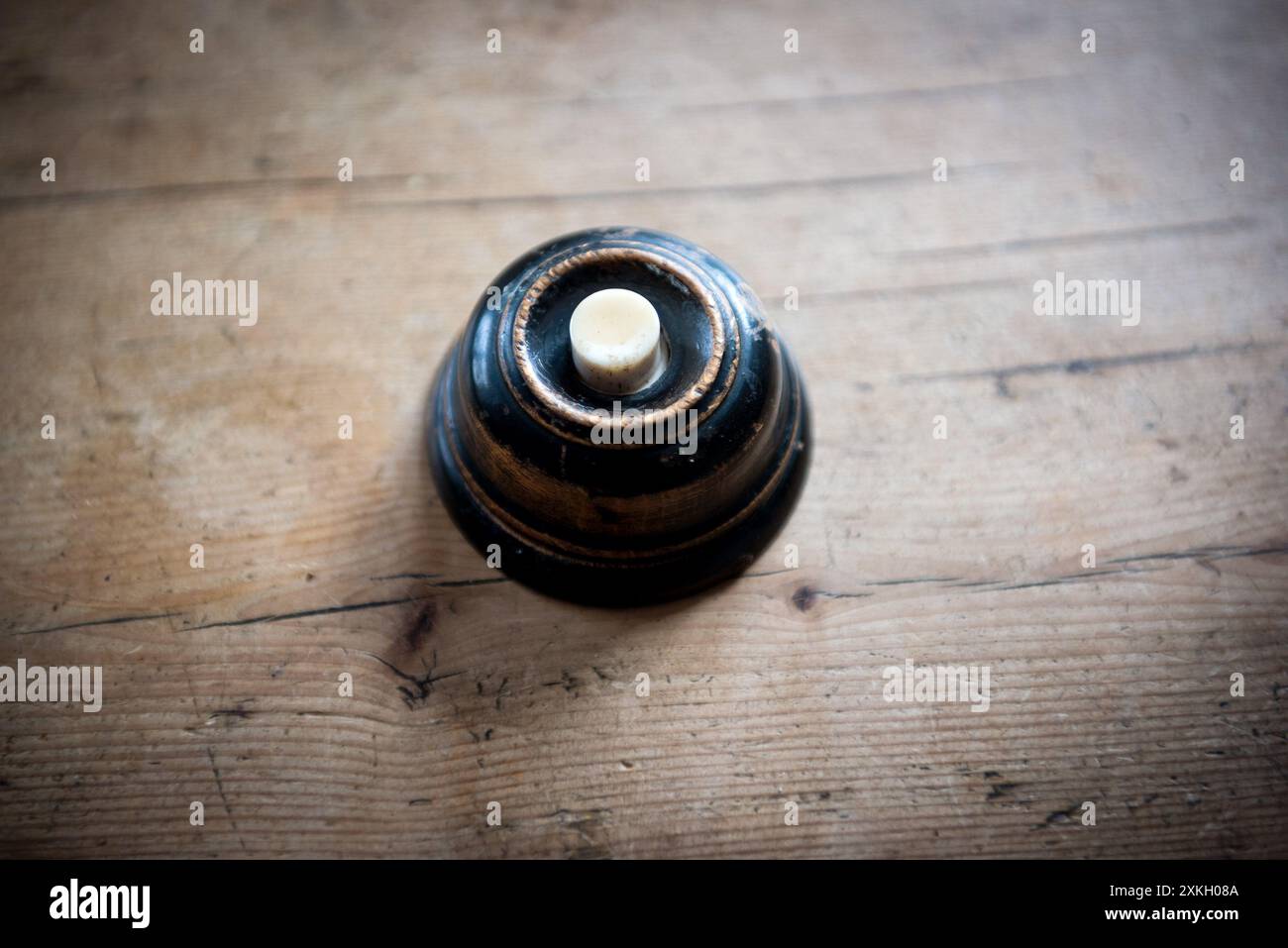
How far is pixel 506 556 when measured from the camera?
3.46ft

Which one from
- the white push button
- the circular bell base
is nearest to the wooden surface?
the circular bell base

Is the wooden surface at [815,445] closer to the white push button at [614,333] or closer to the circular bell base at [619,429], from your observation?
the circular bell base at [619,429]

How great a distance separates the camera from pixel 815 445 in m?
1.19

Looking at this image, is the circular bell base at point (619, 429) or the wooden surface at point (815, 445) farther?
the wooden surface at point (815, 445)

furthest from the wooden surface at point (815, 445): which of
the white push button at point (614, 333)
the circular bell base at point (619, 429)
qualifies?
the white push button at point (614, 333)

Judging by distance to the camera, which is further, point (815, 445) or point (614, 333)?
point (815, 445)

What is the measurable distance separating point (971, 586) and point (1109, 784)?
0.26 metres

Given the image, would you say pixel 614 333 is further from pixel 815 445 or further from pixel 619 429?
pixel 815 445

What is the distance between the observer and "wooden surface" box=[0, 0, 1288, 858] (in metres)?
1.07

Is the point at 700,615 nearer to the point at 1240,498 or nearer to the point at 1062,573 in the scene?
the point at 1062,573

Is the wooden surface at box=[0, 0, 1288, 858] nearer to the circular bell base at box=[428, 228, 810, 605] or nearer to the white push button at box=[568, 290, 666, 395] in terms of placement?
the circular bell base at box=[428, 228, 810, 605]

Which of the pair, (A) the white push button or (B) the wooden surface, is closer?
(A) the white push button

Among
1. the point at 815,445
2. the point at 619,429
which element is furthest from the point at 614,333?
the point at 815,445

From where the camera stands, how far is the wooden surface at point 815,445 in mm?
1069
